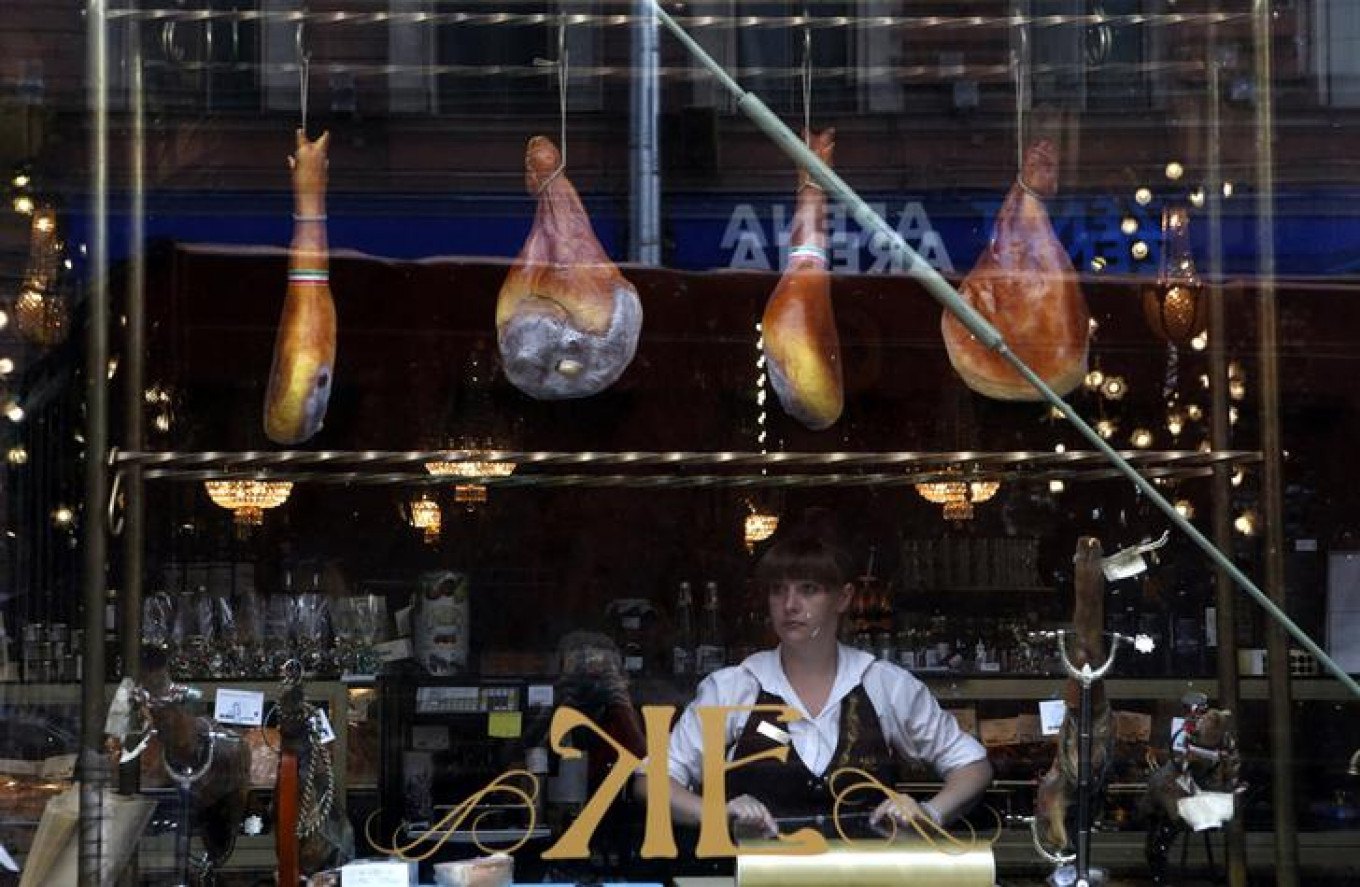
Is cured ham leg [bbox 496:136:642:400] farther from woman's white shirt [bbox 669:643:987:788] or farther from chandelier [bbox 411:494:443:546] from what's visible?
woman's white shirt [bbox 669:643:987:788]

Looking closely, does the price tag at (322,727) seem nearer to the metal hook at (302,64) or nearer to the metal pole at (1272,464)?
the metal hook at (302,64)

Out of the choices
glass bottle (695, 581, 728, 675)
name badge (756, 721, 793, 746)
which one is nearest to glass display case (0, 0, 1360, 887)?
glass bottle (695, 581, 728, 675)

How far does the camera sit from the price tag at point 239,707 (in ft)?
19.1

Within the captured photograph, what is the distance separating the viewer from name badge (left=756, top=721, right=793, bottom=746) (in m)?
5.83

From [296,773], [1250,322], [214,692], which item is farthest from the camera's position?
[1250,322]

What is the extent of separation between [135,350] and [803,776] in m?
2.36

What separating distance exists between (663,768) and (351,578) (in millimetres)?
1135

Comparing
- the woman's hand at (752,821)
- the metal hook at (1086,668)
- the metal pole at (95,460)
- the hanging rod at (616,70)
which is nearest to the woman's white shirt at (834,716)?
the woman's hand at (752,821)

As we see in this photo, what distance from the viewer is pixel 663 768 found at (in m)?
5.84

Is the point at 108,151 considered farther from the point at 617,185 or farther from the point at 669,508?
the point at 669,508

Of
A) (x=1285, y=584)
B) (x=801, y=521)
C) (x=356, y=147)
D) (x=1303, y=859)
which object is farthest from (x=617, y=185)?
(x=1303, y=859)

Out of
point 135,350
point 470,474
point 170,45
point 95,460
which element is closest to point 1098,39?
point 470,474

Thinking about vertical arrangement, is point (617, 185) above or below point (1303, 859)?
above

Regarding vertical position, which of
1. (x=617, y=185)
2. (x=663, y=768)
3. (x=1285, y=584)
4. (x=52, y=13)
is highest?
(x=52, y=13)
